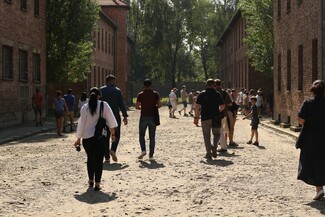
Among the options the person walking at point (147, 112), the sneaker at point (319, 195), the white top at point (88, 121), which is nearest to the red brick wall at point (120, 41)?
the person walking at point (147, 112)

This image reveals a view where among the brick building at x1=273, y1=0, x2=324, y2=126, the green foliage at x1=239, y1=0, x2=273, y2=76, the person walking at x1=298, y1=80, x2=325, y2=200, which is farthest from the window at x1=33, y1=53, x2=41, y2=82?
the person walking at x1=298, y1=80, x2=325, y2=200

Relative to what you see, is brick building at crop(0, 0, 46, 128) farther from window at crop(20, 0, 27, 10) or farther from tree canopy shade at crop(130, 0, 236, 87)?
tree canopy shade at crop(130, 0, 236, 87)

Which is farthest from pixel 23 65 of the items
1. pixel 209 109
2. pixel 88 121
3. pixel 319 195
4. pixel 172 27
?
pixel 172 27

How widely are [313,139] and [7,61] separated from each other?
20068 millimetres

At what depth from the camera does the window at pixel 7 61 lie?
85.5ft

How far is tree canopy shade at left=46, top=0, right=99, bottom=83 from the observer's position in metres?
34.8

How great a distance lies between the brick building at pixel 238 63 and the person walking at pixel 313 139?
84.2ft

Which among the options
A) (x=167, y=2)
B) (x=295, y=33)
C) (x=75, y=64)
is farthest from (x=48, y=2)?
(x=167, y=2)

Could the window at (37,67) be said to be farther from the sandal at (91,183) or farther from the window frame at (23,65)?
the sandal at (91,183)

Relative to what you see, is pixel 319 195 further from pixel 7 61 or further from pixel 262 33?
pixel 262 33

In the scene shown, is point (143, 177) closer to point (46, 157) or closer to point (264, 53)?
point (46, 157)

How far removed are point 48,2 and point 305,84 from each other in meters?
18.2

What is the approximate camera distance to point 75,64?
35.7 metres

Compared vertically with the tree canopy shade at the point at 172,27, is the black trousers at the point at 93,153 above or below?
below
